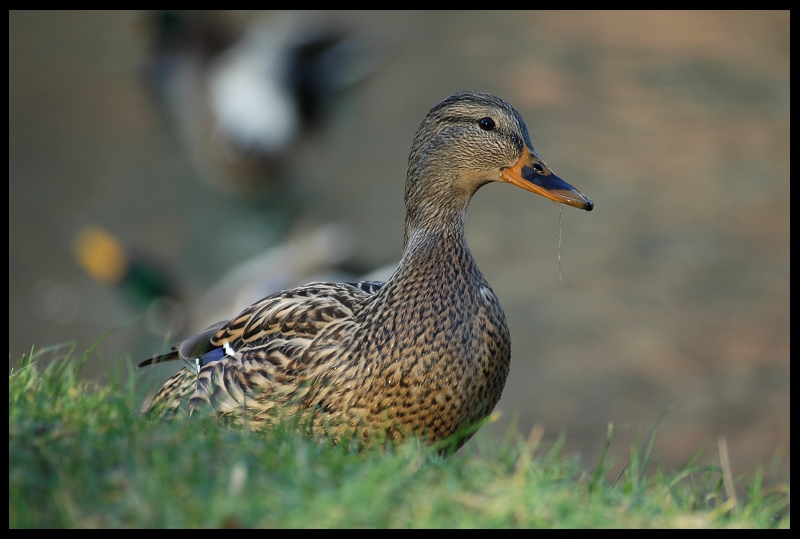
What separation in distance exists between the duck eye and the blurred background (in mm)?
3042

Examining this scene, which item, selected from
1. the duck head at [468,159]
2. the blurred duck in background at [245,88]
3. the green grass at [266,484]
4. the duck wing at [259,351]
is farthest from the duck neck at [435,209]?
the blurred duck in background at [245,88]

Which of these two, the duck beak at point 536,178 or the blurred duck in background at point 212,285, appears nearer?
the duck beak at point 536,178

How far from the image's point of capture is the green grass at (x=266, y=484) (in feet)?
7.96

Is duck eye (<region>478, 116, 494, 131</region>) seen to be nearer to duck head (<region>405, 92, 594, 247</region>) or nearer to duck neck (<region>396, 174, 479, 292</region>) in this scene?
duck head (<region>405, 92, 594, 247</region>)

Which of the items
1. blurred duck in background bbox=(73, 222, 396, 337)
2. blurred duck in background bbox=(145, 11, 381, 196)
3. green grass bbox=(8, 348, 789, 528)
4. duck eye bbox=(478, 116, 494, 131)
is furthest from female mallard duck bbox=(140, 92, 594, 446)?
blurred duck in background bbox=(145, 11, 381, 196)

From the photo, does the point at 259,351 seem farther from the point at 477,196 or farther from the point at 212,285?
the point at 477,196

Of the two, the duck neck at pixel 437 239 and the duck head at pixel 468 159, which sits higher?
the duck head at pixel 468 159

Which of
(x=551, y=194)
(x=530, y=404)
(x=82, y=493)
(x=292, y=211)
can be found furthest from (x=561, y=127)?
(x=82, y=493)

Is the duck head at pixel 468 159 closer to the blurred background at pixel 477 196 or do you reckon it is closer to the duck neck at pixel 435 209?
the duck neck at pixel 435 209

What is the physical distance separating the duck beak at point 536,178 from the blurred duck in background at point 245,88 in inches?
266

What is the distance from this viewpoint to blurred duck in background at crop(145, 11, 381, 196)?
34.9 feet

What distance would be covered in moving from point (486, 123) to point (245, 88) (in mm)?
7151

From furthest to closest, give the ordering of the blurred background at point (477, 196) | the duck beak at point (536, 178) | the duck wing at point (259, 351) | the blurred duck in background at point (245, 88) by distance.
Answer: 1. the blurred duck in background at point (245, 88)
2. the blurred background at point (477, 196)
3. the duck beak at point (536, 178)
4. the duck wing at point (259, 351)

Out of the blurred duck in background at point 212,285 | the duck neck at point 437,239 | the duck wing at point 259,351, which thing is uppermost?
the duck neck at point 437,239
